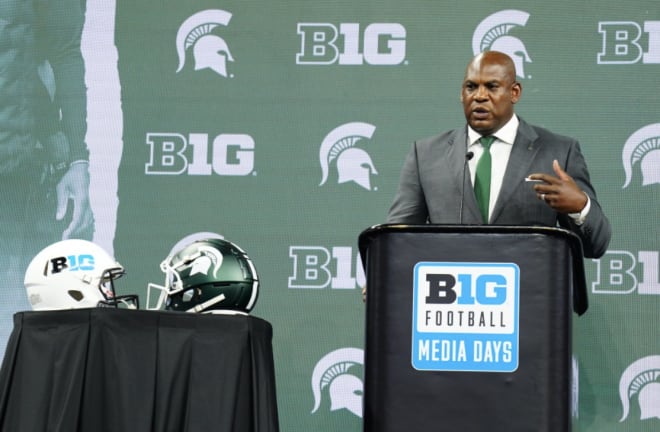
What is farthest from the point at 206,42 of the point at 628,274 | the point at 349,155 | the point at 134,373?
the point at 134,373

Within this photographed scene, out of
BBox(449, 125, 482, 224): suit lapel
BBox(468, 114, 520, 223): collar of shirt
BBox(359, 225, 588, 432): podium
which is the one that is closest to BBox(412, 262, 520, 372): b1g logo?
BBox(359, 225, 588, 432): podium

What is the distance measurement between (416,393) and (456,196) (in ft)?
2.69

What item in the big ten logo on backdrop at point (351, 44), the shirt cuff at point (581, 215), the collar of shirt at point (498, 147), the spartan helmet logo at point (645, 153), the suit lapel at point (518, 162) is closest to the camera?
the shirt cuff at point (581, 215)

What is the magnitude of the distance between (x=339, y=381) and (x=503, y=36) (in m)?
1.65

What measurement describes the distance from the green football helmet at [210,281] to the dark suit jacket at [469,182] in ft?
1.74

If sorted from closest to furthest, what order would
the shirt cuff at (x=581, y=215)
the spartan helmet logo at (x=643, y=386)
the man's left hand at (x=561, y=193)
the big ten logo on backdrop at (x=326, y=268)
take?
the man's left hand at (x=561, y=193) < the shirt cuff at (x=581, y=215) < the spartan helmet logo at (x=643, y=386) < the big ten logo on backdrop at (x=326, y=268)

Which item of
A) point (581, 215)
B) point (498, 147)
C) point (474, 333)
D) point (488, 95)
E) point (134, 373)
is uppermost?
point (488, 95)

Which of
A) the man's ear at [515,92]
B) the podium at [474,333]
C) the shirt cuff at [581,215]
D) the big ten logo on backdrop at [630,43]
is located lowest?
the podium at [474,333]

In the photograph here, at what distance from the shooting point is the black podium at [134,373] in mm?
3219

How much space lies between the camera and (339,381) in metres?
4.78

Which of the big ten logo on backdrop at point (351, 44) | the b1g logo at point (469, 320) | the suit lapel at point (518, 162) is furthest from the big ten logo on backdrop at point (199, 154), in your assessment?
the b1g logo at point (469, 320)

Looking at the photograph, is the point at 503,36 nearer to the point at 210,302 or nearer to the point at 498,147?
the point at 498,147

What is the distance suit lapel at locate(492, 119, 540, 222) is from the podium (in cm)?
55

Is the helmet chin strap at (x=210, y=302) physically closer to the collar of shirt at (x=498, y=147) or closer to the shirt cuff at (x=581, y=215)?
the collar of shirt at (x=498, y=147)
